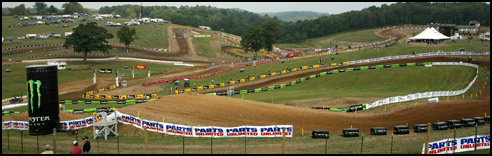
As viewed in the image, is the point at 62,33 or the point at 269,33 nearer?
the point at 269,33

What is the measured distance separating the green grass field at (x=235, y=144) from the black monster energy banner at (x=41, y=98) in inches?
37.9

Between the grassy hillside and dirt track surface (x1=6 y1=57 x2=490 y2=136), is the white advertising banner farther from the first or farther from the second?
dirt track surface (x1=6 y1=57 x2=490 y2=136)

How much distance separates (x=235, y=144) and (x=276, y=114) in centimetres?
977

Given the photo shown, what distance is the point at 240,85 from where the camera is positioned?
240 feet

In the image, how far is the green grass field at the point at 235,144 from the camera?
97.0 feet

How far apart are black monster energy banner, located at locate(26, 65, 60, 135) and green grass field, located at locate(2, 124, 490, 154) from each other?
96 cm

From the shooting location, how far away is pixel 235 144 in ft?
104

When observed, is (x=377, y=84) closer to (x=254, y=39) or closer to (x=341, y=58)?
(x=341, y=58)

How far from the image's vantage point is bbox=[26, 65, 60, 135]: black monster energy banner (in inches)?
1316

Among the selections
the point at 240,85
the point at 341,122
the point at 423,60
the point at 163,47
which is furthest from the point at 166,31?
the point at 341,122

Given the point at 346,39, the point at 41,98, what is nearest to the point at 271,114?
the point at 41,98

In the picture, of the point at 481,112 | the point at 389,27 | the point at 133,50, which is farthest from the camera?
the point at 389,27

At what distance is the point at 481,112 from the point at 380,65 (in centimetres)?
3440

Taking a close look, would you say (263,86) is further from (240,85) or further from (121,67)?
(121,67)
